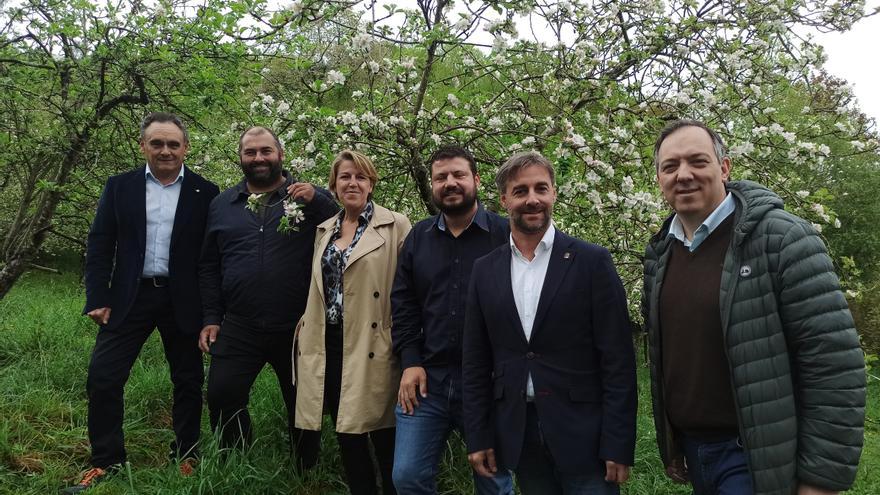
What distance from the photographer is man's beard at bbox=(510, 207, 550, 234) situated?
8.68 feet

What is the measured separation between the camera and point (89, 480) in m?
3.81

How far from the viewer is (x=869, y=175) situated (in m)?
19.9

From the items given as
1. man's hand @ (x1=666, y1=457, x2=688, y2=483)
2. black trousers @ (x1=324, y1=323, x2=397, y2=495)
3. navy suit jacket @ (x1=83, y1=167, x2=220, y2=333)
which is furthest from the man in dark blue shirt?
navy suit jacket @ (x1=83, y1=167, x2=220, y2=333)

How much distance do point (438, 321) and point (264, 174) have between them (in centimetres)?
160

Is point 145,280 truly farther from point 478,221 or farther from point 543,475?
point 543,475

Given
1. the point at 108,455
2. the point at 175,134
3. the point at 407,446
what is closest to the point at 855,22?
the point at 407,446

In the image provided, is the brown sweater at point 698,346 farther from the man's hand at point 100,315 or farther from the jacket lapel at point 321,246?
the man's hand at point 100,315

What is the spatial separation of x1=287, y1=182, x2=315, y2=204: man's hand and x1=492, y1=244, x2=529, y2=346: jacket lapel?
149 centimetres

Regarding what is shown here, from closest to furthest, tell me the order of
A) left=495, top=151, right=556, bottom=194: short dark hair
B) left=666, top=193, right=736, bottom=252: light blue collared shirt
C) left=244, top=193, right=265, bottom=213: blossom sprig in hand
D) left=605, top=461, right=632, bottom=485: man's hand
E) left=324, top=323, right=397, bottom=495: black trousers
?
1. left=666, top=193, right=736, bottom=252: light blue collared shirt
2. left=605, top=461, right=632, bottom=485: man's hand
3. left=495, top=151, right=556, bottom=194: short dark hair
4. left=324, top=323, right=397, bottom=495: black trousers
5. left=244, top=193, right=265, bottom=213: blossom sprig in hand

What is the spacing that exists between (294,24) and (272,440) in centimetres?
294

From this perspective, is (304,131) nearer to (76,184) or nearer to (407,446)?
(407,446)

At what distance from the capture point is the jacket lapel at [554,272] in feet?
8.37

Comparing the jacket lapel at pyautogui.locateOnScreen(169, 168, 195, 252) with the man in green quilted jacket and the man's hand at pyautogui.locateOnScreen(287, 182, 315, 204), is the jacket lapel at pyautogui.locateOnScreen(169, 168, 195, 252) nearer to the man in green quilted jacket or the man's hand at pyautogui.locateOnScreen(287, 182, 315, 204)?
the man's hand at pyautogui.locateOnScreen(287, 182, 315, 204)

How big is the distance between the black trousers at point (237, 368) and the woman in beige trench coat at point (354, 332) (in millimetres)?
294
